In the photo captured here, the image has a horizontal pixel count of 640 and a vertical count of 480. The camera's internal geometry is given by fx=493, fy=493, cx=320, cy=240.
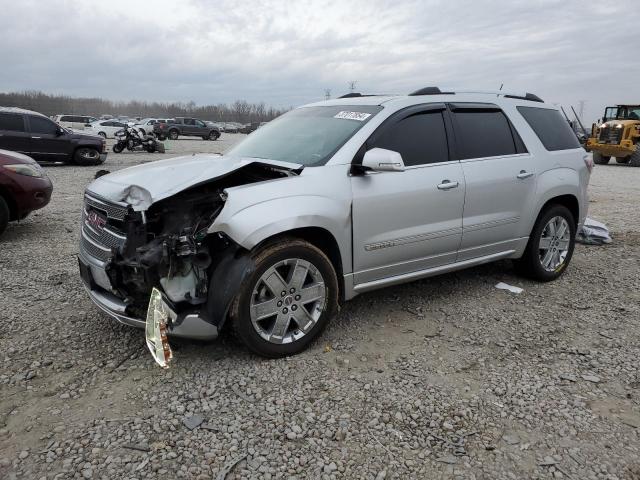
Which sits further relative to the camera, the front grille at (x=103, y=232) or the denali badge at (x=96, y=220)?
the denali badge at (x=96, y=220)

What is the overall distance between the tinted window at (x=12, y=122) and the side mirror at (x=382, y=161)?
14.5m

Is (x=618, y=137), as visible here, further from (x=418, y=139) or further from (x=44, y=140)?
(x=44, y=140)

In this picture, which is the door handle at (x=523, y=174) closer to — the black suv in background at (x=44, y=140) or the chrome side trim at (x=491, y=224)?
the chrome side trim at (x=491, y=224)

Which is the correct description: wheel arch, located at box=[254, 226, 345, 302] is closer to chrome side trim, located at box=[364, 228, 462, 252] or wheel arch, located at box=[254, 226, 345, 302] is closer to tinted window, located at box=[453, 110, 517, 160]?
chrome side trim, located at box=[364, 228, 462, 252]

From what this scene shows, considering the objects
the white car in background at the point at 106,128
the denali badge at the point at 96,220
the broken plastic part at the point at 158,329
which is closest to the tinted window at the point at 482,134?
the broken plastic part at the point at 158,329

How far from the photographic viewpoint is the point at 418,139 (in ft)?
12.9

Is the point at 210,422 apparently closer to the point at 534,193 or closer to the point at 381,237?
the point at 381,237

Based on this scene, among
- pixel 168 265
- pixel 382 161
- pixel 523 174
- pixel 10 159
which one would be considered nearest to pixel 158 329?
pixel 168 265

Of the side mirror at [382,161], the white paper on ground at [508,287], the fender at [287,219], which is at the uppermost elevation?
the side mirror at [382,161]

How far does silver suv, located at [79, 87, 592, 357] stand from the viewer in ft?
10.1

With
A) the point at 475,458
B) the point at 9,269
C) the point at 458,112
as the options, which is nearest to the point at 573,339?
the point at 475,458

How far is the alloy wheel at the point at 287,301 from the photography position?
3178mm

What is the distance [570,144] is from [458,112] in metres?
1.60

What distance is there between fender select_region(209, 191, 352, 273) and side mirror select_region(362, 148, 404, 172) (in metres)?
0.32
